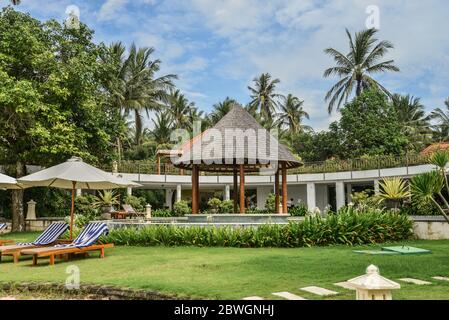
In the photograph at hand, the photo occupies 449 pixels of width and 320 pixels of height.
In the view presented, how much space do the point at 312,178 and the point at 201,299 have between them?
28575 millimetres

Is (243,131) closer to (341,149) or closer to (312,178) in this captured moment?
(312,178)

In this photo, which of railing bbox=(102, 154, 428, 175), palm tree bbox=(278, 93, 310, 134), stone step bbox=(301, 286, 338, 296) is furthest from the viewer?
palm tree bbox=(278, 93, 310, 134)

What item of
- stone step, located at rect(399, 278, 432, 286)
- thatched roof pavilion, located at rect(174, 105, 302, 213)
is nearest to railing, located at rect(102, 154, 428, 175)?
thatched roof pavilion, located at rect(174, 105, 302, 213)

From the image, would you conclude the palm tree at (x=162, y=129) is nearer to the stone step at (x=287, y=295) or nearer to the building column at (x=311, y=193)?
the building column at (x=311, y=193)

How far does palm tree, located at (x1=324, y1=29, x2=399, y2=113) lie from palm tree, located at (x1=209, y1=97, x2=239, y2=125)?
32.0 ft

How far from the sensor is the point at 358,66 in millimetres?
37062

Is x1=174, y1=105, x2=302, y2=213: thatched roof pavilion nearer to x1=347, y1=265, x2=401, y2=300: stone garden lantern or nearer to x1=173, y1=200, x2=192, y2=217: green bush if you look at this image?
x1=173, y1=200, x2=192, y2=217: green bush

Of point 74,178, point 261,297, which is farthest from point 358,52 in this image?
point 261,297

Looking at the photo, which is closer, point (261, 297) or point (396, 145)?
point (261, 297)

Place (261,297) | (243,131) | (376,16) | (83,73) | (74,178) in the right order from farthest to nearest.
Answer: (83,73), (243,131), (74,178), (376,16), (261,297)

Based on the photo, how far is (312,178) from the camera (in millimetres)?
33500

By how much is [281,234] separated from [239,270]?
4.52 m

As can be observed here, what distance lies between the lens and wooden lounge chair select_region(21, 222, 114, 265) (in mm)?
9580

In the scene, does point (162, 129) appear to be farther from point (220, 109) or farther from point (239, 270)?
point (239, 270)
